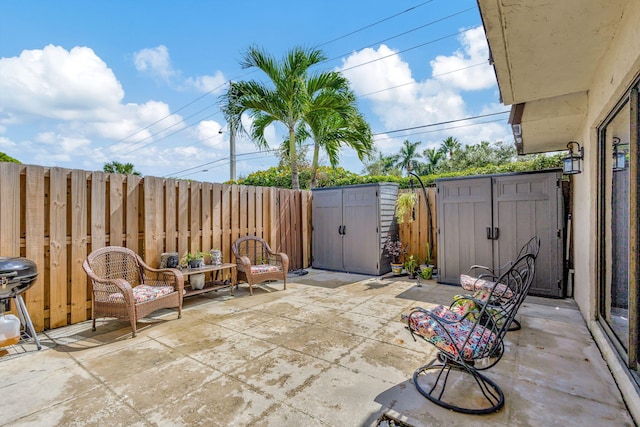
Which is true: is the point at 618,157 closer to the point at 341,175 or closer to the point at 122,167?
the point at 341,175

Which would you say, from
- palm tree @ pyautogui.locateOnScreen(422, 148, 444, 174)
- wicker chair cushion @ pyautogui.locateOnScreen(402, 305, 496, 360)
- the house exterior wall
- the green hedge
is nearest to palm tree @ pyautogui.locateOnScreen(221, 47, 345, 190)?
the green hedge

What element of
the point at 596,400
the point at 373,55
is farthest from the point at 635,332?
the point at 373,55

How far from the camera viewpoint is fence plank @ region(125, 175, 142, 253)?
3.99 meters

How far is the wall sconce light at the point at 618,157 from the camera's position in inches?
94.3

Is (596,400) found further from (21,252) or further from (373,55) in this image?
(373,55)

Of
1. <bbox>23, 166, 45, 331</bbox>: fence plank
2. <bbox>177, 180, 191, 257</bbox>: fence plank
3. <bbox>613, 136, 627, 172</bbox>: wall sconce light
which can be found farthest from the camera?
<bbox>177, 180, 191, 257</bbox>: fence plank

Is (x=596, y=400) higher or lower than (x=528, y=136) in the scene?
lower

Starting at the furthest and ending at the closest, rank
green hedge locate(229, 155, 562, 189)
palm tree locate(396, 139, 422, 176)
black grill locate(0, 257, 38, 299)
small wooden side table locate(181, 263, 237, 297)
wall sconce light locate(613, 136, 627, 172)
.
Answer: palm tree locate(396, 139, 422, 176), green hedge locate(229, 155, 562, 189), small wooden side table locate(181, 263, 237, 297), black grill locate(0, 257, 38, 299), wall sconce light locate(613, 136, 627, 172)

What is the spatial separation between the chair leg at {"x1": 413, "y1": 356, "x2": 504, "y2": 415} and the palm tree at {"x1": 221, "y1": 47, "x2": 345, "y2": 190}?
5.98 metres

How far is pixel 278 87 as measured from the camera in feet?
21.9

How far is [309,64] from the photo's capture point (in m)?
6.71

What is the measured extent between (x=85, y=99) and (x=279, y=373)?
1060 cm

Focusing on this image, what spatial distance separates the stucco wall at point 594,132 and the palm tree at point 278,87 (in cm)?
512

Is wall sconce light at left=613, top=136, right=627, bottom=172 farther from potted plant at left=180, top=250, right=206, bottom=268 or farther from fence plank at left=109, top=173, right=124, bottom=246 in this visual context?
fence plank at left=109, top=173, right=124, bottom=246
